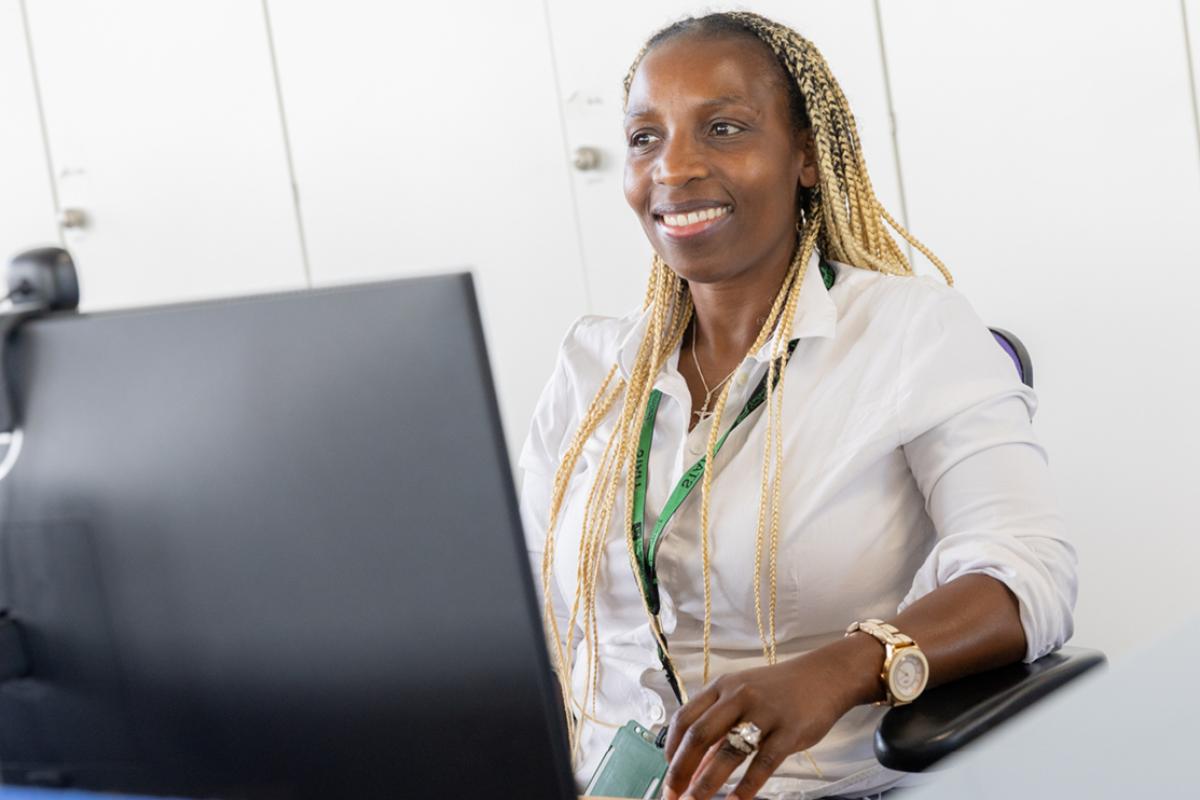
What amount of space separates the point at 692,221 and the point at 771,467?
0.32m

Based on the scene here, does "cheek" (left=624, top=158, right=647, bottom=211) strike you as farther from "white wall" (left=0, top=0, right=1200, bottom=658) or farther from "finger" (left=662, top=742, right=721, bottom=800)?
"white wall" (left=0, top=0, right=1200, bottom=658)

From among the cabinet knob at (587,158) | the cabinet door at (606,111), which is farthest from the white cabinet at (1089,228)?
the cabinet knob at (587,158)

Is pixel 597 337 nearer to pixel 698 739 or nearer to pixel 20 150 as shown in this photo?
pixel 698 739

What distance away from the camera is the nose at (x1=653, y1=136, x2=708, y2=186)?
1612 millimetres

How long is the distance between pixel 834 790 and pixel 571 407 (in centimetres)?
56

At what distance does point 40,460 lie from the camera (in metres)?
0.83

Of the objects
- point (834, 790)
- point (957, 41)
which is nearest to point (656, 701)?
point (834, 790)

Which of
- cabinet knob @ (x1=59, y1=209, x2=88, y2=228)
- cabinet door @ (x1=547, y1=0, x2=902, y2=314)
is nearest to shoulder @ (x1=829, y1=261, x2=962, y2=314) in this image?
cabinet door @ (x1=547, y1=0, x2=902, y2=314)

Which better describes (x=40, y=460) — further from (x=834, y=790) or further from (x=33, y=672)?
(x=834, y=790)

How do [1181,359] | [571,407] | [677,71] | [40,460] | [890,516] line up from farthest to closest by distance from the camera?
[1181,359] → [571,407] → [677,71] → [890,516] → [40,460]

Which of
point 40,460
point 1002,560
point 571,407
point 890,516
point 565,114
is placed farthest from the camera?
point 565,114

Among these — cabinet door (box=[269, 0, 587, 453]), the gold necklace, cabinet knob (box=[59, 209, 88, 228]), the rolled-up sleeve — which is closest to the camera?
the rolled-up sleeve

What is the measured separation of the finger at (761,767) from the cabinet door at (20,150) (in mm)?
3129

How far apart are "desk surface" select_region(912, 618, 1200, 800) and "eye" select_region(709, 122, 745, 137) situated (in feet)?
3.73
